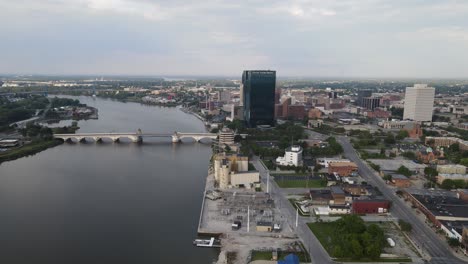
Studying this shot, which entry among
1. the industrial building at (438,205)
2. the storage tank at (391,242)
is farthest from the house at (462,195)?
the storage tank at (391,242)

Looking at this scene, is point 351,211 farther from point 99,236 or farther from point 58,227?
point 58,227

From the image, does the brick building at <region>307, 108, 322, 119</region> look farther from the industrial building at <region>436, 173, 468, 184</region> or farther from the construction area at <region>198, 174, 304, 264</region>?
the construction area at <region>198, 174, 304, 264</region>

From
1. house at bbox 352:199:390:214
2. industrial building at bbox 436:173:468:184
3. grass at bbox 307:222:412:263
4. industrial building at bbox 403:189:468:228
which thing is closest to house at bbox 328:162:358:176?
industrial building at bbox 403:189:468:228

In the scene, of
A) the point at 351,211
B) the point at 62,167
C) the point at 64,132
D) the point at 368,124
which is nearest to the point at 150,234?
the point at 351,211

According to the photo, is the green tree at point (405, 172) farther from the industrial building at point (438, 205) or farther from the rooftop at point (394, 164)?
the industrial building at point (438, 205)

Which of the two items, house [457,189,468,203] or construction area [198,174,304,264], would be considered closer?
construction area [198,174,304,264]

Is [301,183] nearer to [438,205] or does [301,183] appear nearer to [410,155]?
[438,205]
